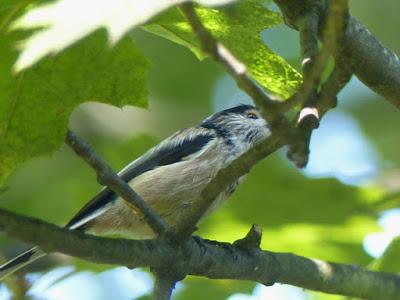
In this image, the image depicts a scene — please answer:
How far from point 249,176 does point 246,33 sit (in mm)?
2180

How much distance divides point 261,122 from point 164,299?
3916mm

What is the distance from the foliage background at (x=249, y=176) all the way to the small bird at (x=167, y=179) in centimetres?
18

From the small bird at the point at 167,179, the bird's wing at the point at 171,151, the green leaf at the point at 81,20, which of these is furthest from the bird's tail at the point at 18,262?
the green leaf at the point at 81,20

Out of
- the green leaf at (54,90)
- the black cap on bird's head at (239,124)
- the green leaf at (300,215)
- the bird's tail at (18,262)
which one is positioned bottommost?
the black cap on bird's head at (239,124)

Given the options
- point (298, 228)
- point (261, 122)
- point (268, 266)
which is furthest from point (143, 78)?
point (261, 122)

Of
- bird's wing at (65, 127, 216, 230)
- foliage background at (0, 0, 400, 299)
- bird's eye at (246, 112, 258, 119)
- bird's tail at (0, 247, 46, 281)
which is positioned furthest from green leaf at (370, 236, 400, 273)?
bird's eye at (246, 112, 258, 119)

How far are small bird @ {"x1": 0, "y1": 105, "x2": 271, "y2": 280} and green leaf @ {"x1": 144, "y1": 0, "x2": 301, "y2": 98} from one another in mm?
2029

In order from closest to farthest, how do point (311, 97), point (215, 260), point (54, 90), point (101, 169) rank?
1. point (311, 97)
2. point (54, 90)
3. point (101, 169)
4. point (215, 260)

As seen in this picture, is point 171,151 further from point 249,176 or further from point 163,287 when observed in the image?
point 163,287

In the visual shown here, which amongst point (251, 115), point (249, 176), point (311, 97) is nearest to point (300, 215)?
point (249, 176)

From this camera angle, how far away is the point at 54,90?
2.54 metres

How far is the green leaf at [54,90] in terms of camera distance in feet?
8.16

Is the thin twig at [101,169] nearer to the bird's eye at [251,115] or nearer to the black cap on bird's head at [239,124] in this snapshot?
the black cap on bird's head at [239,124]

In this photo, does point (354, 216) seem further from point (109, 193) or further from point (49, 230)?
point (49, 230)
